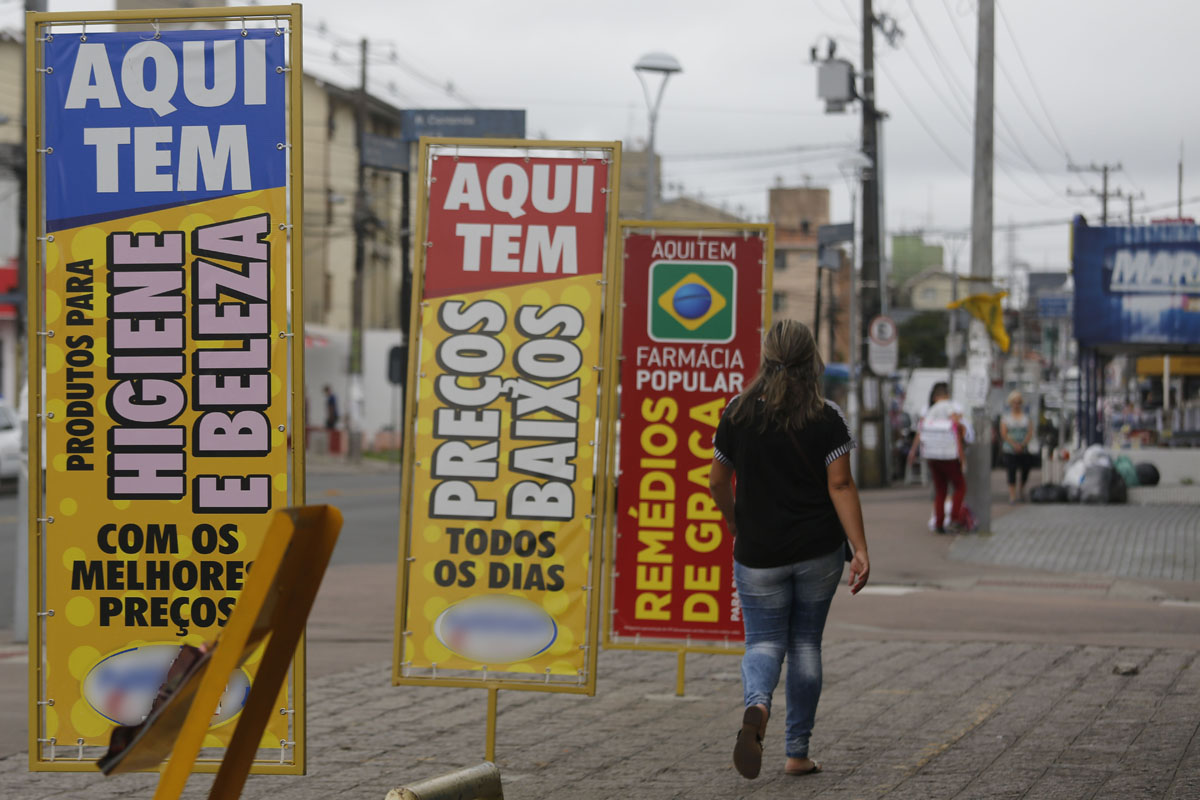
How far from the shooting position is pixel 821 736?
7051 mm

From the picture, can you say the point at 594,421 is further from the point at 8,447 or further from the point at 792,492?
the point at 8,447

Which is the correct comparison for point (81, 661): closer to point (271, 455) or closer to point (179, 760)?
point (271, 455)

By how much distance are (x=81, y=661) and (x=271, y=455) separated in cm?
97

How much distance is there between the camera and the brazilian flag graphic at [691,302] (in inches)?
332

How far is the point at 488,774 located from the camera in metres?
4.80

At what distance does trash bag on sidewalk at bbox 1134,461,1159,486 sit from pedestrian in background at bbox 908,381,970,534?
19.1 ft

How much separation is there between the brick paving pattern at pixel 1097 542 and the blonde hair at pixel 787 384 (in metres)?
9.14

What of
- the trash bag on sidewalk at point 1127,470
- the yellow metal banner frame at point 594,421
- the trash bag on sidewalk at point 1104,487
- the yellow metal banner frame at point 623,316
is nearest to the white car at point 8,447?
the trash bag on sidewalk at point 1104,487

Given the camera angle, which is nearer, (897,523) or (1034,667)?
(1034,667)

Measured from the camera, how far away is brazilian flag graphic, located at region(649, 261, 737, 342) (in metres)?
8.42

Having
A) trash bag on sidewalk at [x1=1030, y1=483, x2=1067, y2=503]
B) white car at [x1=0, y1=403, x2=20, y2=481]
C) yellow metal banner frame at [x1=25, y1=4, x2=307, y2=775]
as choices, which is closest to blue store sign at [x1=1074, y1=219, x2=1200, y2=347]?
trash bag on sidewalk at [x1=1030, y1=483, x2=1067, y2=503]

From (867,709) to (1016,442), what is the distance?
15823 mm

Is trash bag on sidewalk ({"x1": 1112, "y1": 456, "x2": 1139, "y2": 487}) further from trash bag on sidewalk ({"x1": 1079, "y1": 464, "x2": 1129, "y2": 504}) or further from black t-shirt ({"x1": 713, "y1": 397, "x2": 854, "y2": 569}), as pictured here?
black t-shirt ({"x1": 713, "y1": 397, "x2": 854, "y2": 569})

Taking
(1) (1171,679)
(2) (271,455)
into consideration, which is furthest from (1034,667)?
(2) (271,455)
